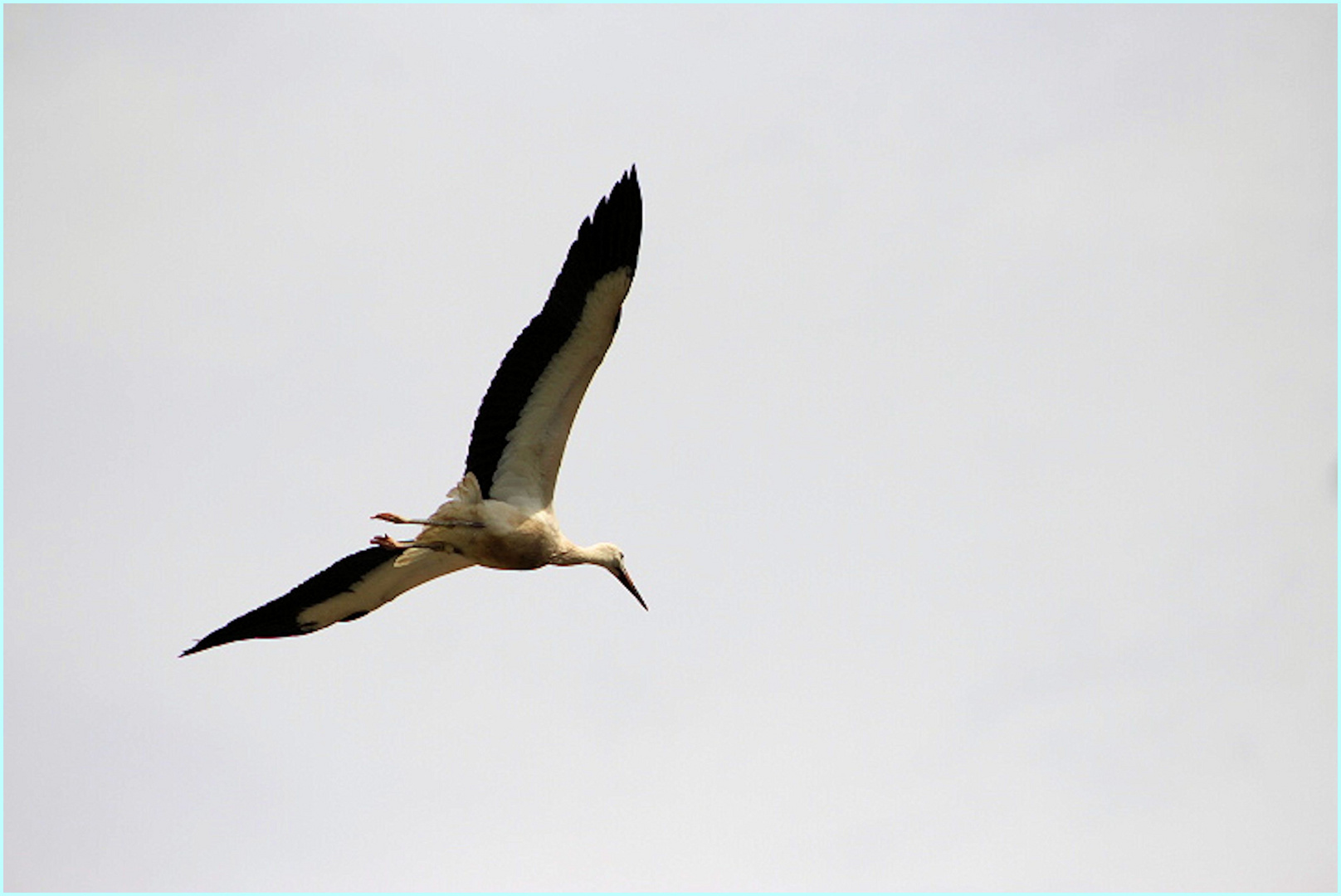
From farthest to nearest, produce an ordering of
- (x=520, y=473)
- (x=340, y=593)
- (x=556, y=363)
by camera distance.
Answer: (x=340, y=593) < (x=520, y=473) < (x=556, y=363)

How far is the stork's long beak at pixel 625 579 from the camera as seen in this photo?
27.2 m

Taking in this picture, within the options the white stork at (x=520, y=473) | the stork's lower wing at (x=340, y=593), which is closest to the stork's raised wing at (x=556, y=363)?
the white stork at (x=520, y=473)

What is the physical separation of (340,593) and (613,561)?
306 cm

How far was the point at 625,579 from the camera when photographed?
27.4m

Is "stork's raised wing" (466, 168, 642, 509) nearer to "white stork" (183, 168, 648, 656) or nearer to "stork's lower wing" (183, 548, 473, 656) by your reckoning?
"white stork" (183, 168, 648, 656)

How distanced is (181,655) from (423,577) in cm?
283

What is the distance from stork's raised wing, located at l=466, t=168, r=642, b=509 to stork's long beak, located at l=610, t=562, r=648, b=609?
1.89 m

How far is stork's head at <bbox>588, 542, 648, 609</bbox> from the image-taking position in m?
26.8

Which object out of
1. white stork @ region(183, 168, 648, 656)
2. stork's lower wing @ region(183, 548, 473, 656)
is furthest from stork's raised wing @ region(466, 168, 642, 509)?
stork's lower wing @ region(183, 548, 473, 656)

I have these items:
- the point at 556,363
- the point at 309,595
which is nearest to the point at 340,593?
the point at 309,595

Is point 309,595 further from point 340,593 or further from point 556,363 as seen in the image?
point 556,363

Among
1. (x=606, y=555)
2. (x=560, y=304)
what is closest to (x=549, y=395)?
(x=560, y=304)

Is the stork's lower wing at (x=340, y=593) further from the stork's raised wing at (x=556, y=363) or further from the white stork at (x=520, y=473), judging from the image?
the stork's raised wing at (x=556, y=363)

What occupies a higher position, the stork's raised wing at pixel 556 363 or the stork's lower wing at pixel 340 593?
the stork's raised wing at pixel 556 363
